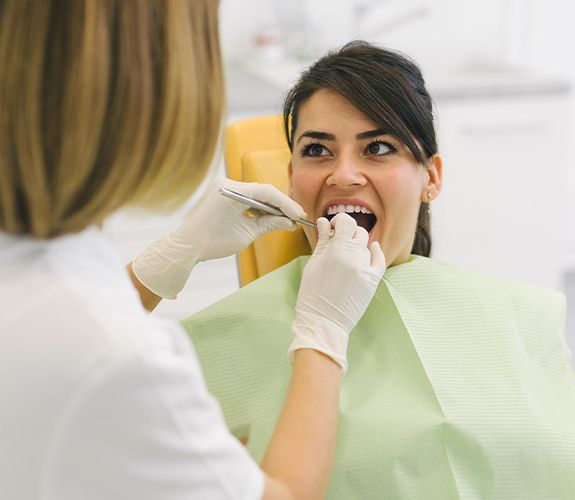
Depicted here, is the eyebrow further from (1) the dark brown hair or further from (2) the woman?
(2) the woman

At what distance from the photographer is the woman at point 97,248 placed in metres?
0.85

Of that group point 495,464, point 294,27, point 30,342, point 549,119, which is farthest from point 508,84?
point 30,342

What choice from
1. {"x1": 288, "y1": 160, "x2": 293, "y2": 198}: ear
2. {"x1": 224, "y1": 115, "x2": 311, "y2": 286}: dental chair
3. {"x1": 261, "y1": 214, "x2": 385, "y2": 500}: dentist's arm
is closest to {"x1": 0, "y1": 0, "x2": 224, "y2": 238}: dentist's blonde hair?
{"x1": 261, "y1": 214, "x2": 385, "y2": 500}: dentist's arm

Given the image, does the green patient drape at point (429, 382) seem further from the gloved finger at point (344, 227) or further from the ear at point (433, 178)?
the gloved finger at point (344, 227)

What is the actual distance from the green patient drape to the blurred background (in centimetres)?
109

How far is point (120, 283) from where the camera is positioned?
0.95 metres

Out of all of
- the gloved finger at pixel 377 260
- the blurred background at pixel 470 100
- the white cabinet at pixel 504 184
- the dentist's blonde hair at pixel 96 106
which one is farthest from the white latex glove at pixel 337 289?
the white cabinet at pixel 504 184

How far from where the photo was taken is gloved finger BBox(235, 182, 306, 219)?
4.92 ft

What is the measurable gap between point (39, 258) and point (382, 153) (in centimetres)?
77

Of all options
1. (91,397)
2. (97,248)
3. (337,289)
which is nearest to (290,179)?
(337,289)

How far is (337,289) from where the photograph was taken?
1287 mm

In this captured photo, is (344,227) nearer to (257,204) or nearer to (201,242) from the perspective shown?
(257,204)

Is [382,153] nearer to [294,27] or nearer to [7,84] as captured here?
[7,84]

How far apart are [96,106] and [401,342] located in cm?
79
